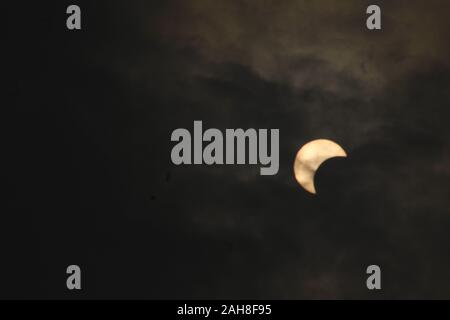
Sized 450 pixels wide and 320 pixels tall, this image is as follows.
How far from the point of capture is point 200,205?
15.4ft

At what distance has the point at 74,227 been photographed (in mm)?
4703

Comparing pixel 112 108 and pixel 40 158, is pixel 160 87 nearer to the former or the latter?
pixel 112 108

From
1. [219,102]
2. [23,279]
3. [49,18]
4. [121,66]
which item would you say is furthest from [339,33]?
[23,279]

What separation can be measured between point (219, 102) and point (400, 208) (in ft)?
3.95

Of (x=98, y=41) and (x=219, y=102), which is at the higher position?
(x=98, y=41)

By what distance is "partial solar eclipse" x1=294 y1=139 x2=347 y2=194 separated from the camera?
4.74 meters

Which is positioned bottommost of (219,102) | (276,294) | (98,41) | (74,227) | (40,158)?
Result: (276,294)

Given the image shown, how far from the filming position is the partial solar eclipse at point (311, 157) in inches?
187

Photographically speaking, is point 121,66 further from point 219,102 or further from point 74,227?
point 74,227

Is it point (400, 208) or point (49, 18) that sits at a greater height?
point (49, 18)

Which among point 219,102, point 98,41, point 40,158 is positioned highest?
point 98,41

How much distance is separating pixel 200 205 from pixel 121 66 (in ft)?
3.00

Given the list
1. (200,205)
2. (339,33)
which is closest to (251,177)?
(200,205)

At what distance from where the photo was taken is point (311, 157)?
4746 mm
